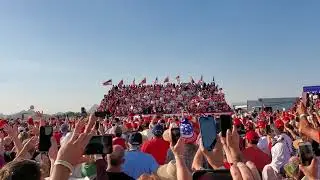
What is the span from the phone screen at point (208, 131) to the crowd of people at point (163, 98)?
3748cm

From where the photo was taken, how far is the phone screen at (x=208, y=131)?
11.6 ft

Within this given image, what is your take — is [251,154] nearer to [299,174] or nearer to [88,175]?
[299,174]

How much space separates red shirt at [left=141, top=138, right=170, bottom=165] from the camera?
7117mm

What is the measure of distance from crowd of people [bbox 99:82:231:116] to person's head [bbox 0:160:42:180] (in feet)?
128

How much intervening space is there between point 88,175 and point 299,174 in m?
1.99

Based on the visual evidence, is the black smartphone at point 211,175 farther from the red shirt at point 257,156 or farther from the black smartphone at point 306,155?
the red shirt at point 257,156

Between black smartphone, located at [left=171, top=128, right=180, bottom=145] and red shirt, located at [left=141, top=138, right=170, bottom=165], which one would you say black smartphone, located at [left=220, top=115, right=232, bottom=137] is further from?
red shirt, located at [left=141, top=138, right=170, bottom=165]

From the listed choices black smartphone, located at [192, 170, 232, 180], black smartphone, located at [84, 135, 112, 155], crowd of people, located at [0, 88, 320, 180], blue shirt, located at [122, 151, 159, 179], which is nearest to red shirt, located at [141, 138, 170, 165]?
crowd of people, located at [0, 88, 320, 180]

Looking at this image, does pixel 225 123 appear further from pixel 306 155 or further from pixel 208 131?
pixel 306 155

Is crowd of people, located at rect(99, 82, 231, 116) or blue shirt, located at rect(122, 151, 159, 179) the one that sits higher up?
crowd of people, located at rect(99, 82, 231, 116)

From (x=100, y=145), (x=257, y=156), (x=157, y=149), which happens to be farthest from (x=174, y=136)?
(x=157, y=149)

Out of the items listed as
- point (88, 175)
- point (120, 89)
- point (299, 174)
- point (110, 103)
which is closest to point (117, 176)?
point (88, 175)

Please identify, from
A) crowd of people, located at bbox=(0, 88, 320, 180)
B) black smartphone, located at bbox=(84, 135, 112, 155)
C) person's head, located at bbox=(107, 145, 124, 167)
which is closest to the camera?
crowd of people, located at bbox=(0, 88, 320, 180)

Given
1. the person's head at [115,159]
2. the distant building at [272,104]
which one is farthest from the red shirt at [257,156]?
the distant building at [272,104]
